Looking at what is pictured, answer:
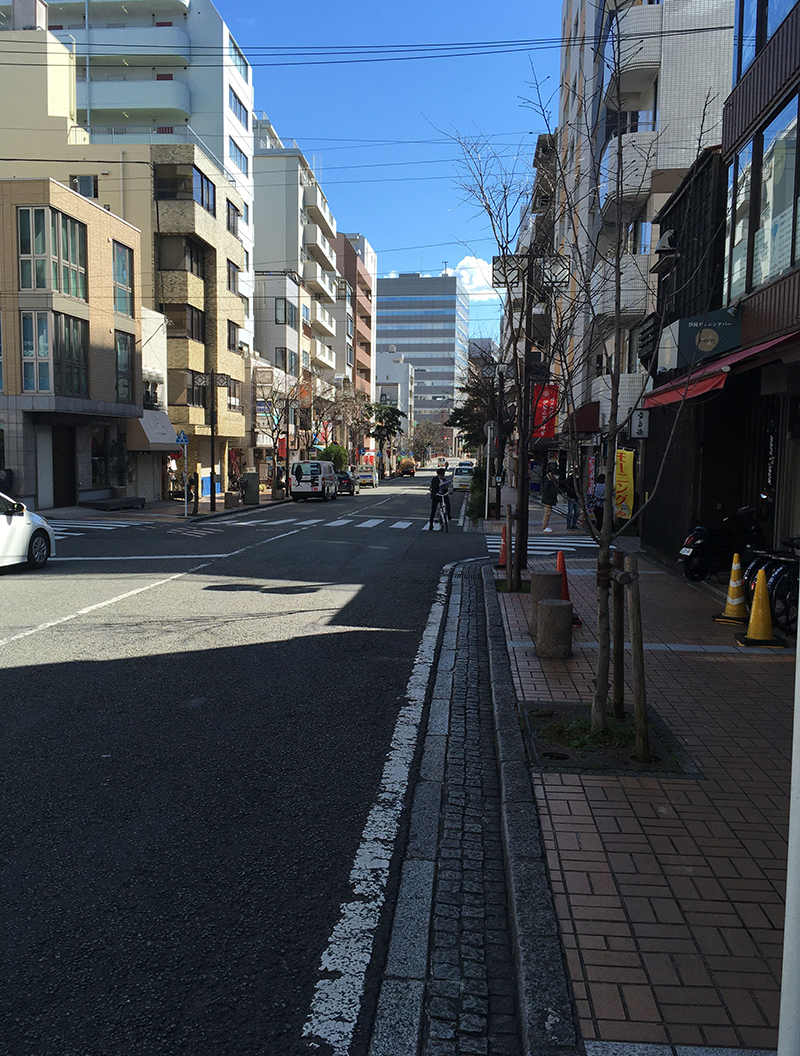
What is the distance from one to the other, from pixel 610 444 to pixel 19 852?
4.16m

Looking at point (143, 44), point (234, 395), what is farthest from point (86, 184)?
point (143, 44)

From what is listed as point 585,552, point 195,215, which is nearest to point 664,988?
point 585,552

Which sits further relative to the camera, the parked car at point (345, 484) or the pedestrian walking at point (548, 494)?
the parked car at point (345, 484)

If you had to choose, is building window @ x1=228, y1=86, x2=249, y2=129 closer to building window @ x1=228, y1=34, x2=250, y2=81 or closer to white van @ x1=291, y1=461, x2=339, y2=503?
building window @ x1=228, y1=34, x2=250, y2=81

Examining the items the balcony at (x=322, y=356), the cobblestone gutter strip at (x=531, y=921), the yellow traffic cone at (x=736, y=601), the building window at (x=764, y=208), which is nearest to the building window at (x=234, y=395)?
the balcony at (x=322, y=356)

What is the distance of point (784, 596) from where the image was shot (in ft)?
29.4

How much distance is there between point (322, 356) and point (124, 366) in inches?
1374

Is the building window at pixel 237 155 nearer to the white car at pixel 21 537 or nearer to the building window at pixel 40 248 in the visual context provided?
the building window at pixel 40 248

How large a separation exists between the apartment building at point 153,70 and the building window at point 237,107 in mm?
154

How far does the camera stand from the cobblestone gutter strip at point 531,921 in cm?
274

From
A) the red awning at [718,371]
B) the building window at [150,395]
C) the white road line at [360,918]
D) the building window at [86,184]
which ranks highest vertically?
the building window at [86,184]

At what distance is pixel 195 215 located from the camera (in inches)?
1489

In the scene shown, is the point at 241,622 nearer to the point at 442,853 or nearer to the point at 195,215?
the point at 442,853

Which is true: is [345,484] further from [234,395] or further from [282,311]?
[282,311]
